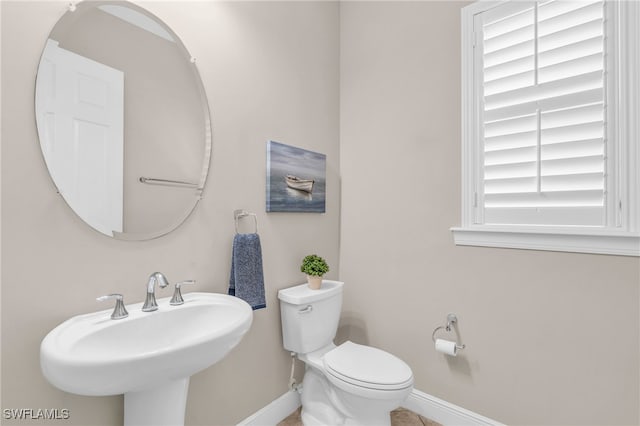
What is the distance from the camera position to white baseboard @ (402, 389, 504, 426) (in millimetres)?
1599

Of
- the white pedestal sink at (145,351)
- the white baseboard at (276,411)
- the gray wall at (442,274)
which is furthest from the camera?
the white baseboard at (276,411)

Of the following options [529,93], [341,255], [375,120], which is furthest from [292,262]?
[529,93]

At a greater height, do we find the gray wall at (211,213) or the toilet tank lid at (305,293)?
the gray wall at (211,213)

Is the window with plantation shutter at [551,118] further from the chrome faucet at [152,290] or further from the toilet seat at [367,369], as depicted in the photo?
the chrome faucet at [152,290]

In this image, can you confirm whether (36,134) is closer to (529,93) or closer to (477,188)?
(477,188)

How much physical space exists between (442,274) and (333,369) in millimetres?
790

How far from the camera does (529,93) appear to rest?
147 centimetres

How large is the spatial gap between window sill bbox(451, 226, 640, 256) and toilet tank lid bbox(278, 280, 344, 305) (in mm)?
737

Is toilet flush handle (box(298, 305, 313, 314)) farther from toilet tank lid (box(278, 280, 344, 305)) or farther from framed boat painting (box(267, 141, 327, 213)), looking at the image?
framed boat painting (box(267, 141, 327, 213))

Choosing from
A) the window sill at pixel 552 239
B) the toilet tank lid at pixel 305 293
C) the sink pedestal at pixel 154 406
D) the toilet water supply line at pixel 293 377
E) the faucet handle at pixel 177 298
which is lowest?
the toilet water supply line at pixel 293 377

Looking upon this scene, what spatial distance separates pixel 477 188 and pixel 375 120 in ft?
2.52

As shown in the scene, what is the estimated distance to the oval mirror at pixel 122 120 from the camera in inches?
38.9

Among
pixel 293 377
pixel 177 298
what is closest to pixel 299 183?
pixel 177 298

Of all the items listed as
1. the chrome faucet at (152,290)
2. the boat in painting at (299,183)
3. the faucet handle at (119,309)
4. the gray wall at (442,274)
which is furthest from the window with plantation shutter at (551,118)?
the faucet handle at (119,309)
